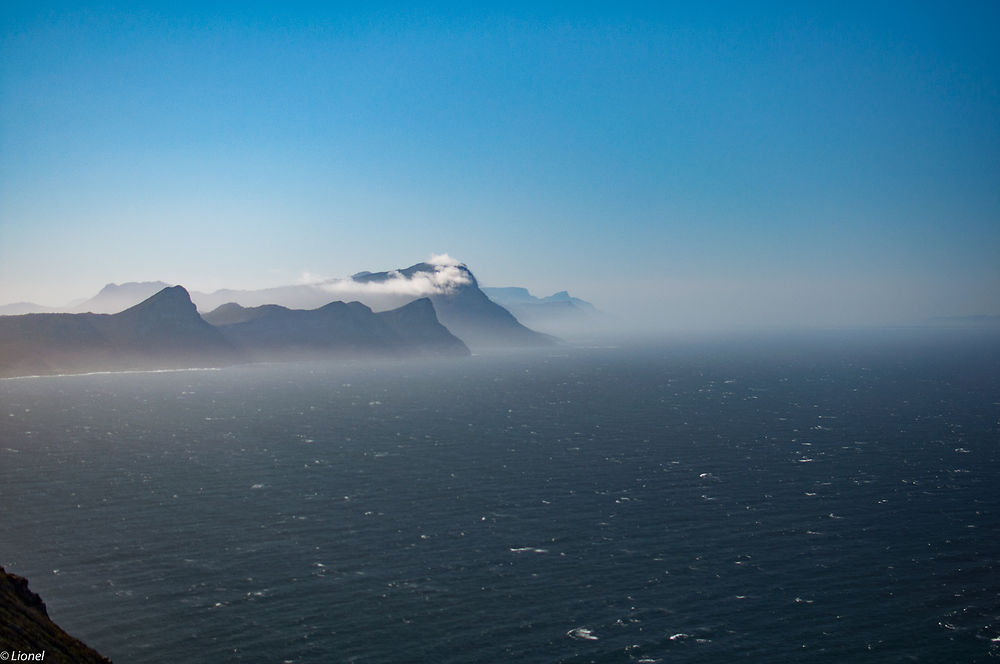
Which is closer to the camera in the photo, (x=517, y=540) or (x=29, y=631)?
(x=29, y=631)

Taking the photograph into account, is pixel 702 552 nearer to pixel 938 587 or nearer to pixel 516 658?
pixel 938 587

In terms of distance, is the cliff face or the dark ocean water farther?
the dark ocean water

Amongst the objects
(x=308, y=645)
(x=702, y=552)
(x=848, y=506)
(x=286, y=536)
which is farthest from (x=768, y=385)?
(x=308, y=645)

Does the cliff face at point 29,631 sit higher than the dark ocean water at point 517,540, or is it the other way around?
the cliff face at point 29,631

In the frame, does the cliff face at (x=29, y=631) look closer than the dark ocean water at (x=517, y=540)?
Yes
